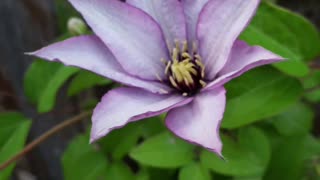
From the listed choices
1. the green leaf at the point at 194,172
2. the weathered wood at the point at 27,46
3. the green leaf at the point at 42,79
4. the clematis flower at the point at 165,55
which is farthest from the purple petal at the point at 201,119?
the weathered wood at the point at 27,46

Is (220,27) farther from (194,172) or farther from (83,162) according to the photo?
→ (83,162)

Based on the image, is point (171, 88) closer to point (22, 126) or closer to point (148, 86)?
point (148, 86)

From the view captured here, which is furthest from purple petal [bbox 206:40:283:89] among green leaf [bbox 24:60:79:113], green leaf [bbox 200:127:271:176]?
green leaf [bbox 24:60:79:113]

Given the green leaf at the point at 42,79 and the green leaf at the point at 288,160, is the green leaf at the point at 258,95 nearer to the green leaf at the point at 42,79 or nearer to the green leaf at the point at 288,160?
the green leaf at the point at 288,160

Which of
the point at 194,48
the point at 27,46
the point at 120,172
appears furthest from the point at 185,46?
the point at 27,46

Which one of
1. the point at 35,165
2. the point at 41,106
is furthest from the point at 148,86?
the point at 35,165
